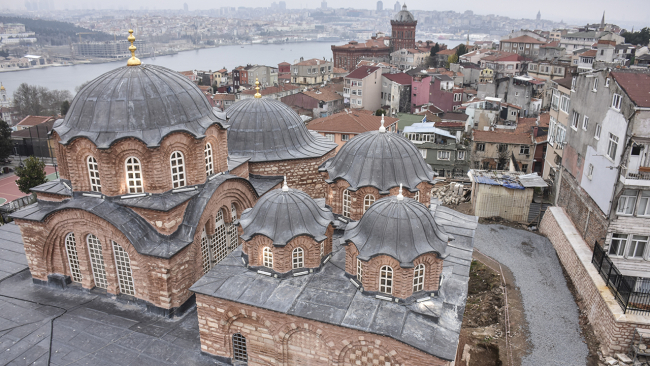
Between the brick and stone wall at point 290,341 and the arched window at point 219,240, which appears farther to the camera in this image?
the arched window at point 219,240

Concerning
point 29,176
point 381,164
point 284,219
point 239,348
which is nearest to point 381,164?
point 381,164

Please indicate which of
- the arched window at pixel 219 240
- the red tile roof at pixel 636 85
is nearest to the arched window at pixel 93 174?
the arched window at pixel 219 240

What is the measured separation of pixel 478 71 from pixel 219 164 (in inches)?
2271

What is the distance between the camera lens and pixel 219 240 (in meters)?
16.4

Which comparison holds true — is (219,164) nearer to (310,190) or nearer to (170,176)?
(170,176)

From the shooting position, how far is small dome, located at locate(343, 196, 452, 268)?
12086 mm

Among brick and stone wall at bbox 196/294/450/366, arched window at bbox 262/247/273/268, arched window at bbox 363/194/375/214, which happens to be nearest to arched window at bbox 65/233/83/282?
brick and stone wall at bbox 196/294/450/366

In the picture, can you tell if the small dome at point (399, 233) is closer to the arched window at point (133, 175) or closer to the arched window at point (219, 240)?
the arched window at point (219, 240)

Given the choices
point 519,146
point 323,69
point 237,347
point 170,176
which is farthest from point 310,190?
point 323,69

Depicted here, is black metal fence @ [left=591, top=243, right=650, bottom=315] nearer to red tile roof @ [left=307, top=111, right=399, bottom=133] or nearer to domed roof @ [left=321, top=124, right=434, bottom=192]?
domed roof @ [left=321, top=124, right=434, bottom=192]

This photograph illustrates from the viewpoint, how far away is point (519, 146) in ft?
108

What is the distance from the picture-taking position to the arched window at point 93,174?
561 inches

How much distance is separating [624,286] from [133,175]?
17.5m

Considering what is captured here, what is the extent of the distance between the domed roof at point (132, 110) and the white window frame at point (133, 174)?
87cm
